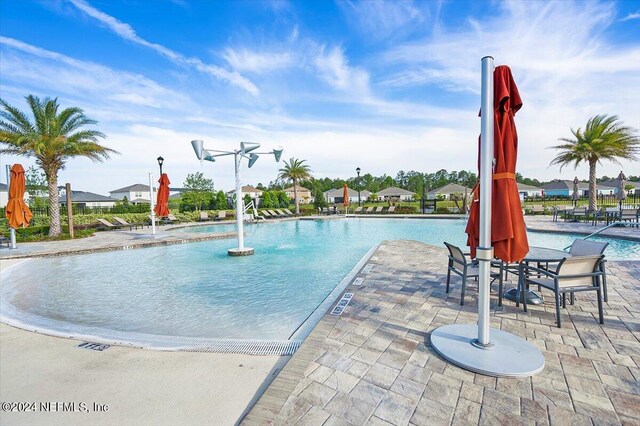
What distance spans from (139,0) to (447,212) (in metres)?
21.6

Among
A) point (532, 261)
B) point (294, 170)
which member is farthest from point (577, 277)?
point (294, 170)

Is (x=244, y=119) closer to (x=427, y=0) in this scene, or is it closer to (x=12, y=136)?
(x=12, y=136)

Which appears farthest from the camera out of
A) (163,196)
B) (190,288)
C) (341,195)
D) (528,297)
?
(341,195)

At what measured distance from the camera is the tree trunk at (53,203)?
1282 cm

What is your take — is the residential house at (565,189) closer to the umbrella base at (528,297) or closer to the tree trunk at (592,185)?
the tree trunk at (592,185)

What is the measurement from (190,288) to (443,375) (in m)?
5.14

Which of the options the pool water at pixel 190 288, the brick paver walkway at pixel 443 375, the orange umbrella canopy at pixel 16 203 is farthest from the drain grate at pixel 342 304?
the orange umbrella canopy at pixel 16 203

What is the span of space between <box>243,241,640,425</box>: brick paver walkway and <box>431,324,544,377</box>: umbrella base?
2.7 inches

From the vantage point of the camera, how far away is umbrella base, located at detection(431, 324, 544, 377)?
2.33 m

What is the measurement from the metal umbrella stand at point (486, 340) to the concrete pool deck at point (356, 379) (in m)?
0.10

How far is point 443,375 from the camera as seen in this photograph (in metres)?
2.34

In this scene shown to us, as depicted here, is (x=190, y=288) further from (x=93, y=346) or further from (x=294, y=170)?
(x=294, y=170)

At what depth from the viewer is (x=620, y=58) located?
28.8 ft

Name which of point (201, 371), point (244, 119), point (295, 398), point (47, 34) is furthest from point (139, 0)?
point (295, 398)
